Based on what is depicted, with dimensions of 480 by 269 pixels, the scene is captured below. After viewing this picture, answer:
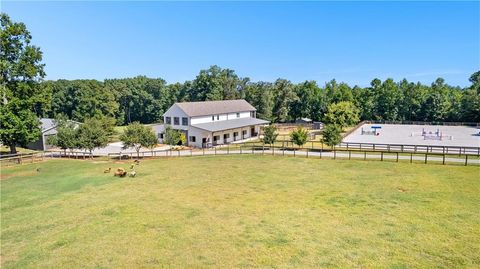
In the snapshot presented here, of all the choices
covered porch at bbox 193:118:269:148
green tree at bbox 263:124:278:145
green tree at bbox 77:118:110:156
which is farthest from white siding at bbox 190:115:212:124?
green tree at bbox 77:118:110:156

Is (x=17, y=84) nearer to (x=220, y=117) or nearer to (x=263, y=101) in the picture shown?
(x=220, y=117)

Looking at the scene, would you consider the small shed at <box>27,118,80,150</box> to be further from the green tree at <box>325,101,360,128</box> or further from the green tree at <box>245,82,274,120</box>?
the green tree at <box>325,101,360,128</box>

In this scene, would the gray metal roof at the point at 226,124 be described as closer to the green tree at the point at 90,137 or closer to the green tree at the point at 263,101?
the green tree at the point at 263,101

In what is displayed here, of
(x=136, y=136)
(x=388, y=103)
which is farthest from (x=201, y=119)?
(x=388, y=103)

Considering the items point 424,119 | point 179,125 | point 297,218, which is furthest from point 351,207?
point 424,119

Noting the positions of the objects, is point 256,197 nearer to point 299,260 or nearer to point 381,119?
Answer: point 299,260
